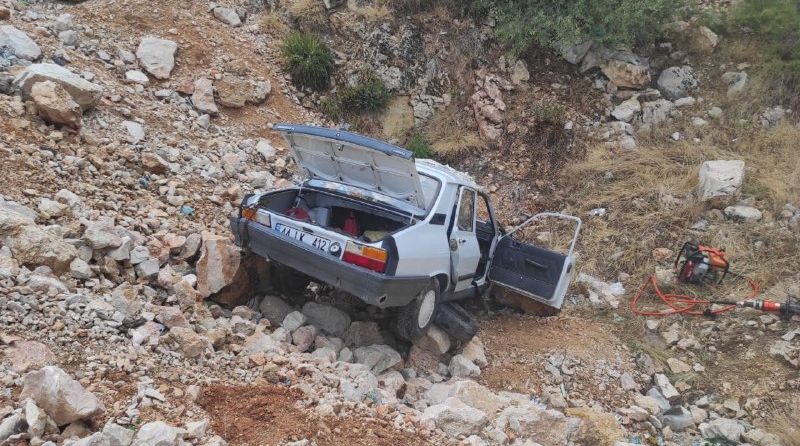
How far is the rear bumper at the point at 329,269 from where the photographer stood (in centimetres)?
502

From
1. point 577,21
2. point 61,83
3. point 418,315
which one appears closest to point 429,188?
point 418,315

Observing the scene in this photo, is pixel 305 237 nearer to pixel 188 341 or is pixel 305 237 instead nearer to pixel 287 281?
pixel 287 281

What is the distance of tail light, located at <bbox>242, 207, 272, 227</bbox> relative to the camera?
555cm

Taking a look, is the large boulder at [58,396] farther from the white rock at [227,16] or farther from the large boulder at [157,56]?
the white rock at [227,16]

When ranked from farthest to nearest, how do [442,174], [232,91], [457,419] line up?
[232,91]
[442,174]
[457,419]

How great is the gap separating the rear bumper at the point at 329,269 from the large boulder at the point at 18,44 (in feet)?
13.3

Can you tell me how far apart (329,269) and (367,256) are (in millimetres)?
330

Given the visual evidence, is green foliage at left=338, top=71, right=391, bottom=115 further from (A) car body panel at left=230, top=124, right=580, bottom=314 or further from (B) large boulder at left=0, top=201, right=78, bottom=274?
(B) large boulder at left=0, top=201, right=78, bottom=274

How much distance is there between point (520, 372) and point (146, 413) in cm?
377

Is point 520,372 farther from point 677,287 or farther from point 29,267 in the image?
point 29,267

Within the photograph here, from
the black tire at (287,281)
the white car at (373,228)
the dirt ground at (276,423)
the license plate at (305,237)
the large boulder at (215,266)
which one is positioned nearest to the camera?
the dirt ground at (276,423)

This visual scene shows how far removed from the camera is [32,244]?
462 centimetres

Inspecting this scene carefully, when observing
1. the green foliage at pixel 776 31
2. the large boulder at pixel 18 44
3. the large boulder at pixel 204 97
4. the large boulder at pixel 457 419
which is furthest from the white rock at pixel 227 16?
the green foliage at pixel 776 31

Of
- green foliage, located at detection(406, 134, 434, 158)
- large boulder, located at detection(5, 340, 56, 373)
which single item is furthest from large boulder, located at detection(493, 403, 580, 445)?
green foliage, located at detection(406, 134, 434, 158)
